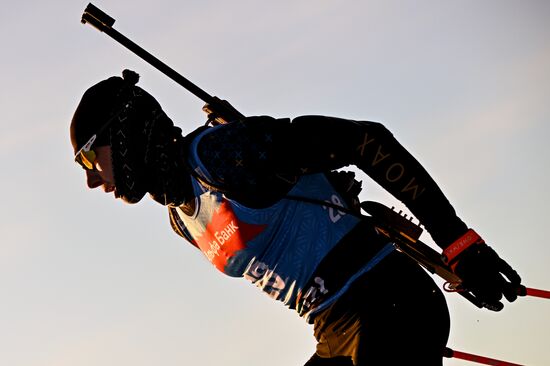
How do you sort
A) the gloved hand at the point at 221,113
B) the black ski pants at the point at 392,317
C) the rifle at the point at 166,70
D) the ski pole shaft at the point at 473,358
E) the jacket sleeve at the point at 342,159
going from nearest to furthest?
the jacket sleeve at the point at 342,159 → the black ski pants at the point at 392,317 → the ski pole shaft at the point at 473,358 → the rifle at the point at 166,70 → the gloved hand at the point at 221,113

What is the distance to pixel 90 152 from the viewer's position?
620 centimetres

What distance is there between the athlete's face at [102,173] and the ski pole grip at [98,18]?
0.83 m

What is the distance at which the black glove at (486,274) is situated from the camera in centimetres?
481

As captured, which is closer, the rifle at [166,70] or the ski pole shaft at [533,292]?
the ski pole shaft at [533,292]

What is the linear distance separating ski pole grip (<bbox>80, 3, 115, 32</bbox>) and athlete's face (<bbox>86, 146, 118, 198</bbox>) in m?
0.83

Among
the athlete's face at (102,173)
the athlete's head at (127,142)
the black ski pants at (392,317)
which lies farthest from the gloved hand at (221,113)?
the black ski pants at (392,317)

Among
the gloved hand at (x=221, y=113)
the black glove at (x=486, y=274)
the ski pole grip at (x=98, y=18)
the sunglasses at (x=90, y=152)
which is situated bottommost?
the black glove at (x=486, y=274)

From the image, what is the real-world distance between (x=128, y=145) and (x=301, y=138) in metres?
1.52

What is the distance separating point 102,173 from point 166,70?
2.85ft

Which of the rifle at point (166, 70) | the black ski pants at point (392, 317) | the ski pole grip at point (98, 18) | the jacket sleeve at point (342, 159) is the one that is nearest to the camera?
the jacket sleeve at point (342, 159)

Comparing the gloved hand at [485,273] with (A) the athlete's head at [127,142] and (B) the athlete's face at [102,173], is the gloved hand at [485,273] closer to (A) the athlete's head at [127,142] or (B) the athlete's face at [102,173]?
(A) the athlete's head at [127,142]

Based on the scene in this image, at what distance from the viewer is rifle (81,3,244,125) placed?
591cm

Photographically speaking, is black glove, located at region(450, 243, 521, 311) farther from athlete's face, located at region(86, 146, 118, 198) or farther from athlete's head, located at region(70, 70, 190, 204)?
athlete's face, located at region(86, 146, 118, 198)

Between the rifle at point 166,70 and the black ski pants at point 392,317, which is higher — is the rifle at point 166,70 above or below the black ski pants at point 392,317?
above
